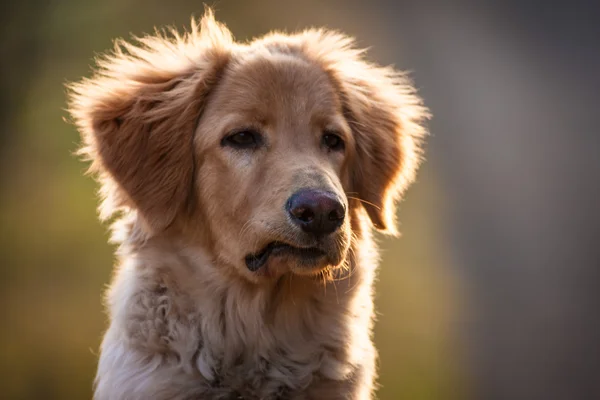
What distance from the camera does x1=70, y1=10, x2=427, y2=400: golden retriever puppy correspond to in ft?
12.6

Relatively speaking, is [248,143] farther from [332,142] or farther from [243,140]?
[332,142]

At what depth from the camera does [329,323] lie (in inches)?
168

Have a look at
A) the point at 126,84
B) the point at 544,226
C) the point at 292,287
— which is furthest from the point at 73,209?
the point at 544,226

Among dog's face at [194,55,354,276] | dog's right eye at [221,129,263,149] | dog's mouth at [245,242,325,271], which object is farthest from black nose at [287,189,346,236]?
dog's right eye at [221,129,263,149]

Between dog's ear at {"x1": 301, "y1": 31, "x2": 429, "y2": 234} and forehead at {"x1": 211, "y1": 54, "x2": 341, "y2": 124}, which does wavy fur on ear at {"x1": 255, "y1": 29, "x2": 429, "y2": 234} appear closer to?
dog's ear at {"x1": 301, "y1": 31, "x2": 429, "y2": 234}

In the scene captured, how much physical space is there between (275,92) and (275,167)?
1.63ft

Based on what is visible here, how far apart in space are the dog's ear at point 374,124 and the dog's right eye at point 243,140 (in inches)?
28.0

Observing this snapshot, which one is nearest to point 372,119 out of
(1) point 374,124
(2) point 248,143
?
(1) point 374,124

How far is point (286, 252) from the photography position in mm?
3758

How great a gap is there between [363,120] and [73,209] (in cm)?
561

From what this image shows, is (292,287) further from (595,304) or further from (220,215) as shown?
(595,304)

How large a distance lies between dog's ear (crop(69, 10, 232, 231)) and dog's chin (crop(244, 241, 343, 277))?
0.60 metres

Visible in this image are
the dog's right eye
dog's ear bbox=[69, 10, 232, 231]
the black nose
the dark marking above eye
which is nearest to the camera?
the black nose

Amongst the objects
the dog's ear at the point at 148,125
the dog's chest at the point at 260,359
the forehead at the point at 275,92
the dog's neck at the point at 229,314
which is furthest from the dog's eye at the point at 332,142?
the dog's chest at the point at 260,359
